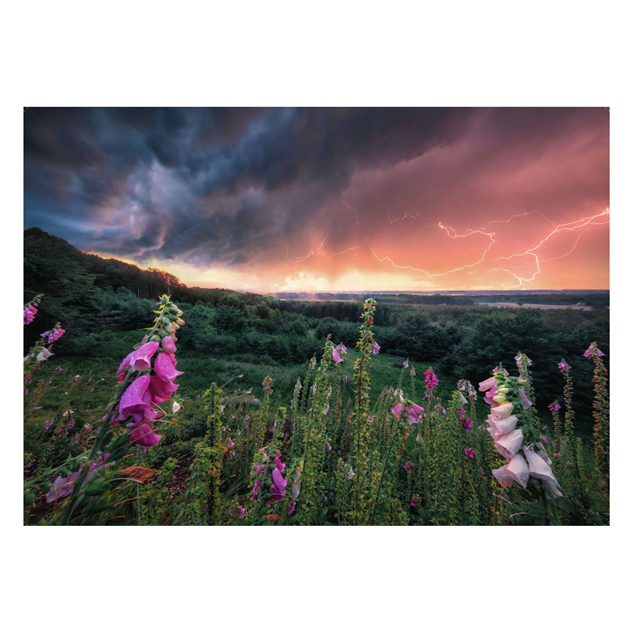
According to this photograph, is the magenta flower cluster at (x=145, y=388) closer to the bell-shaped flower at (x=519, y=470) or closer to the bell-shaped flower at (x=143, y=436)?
the bell-shaped flower at (x=143, y=436)

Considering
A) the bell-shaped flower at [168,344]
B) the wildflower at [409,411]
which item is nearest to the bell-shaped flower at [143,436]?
the bell-shaped flower at [168,344]

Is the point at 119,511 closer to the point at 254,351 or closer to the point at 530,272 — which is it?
the point at 254,351

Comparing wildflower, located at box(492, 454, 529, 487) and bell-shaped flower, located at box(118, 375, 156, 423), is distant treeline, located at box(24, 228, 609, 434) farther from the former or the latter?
bell-shaped flower, located at box(118, 375, 156, 423)

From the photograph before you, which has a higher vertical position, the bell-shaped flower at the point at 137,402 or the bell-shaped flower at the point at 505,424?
the bell-shaped flower at the point at 137,402

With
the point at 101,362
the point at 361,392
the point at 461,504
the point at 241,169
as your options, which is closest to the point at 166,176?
the point at 241,169

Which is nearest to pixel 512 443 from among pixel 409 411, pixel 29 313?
pixel 409 411
